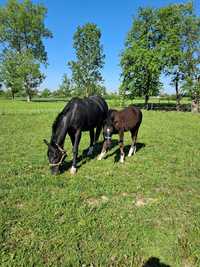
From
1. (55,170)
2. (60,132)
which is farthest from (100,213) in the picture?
(60,132)

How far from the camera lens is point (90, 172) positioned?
6312 millimetres

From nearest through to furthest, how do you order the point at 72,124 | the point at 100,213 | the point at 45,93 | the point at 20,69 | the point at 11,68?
the point at 100,213 → the point at 72,124 → the point at 20,69 → the point at 11,68 → the point at 45,93

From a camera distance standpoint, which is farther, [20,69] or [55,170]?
[20,69]

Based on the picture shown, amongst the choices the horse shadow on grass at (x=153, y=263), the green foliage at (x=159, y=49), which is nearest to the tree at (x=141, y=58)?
the green foliage at (x=159, y=49)

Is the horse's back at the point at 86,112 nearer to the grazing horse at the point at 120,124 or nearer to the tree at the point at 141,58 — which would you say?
the grazing horse at the point at 120,124

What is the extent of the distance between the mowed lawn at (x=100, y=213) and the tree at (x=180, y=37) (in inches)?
1081

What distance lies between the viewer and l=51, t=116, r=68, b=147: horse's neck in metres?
5.93

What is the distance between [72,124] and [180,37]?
32.3 meters

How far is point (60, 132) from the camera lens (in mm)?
5961

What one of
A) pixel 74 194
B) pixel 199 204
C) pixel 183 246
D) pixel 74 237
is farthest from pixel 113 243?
pixel 199 204

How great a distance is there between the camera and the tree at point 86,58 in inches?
2013

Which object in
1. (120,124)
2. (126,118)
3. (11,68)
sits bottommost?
(120,124)

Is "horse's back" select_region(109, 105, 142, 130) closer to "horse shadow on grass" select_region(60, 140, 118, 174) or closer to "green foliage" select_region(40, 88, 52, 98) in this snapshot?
"horse shadow on grass" select_region(60, 140, 118, 174)

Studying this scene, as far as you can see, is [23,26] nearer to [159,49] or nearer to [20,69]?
[20,69]
